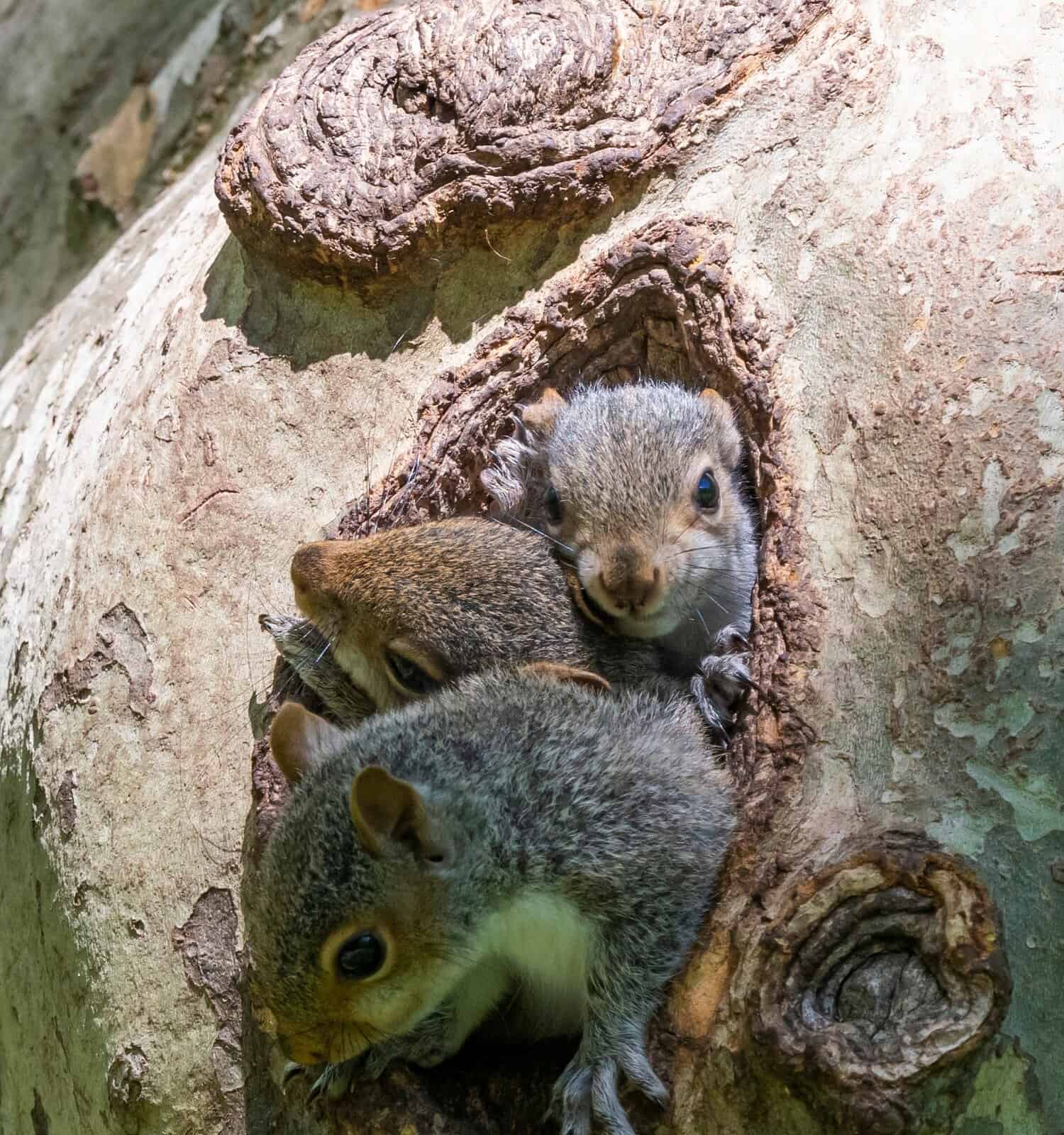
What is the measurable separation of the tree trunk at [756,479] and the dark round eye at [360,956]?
1.11 feet

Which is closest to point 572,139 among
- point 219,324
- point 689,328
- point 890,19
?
point 689,328

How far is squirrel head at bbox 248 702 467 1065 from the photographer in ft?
9.27

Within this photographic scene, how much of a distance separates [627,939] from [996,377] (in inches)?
61.0

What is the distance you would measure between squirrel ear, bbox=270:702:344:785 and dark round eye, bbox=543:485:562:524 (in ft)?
3.45

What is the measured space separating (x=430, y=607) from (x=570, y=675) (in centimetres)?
46

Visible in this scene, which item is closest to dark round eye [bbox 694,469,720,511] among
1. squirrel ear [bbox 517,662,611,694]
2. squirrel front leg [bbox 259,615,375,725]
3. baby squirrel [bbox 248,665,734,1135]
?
squirrel ear [bbox 517,662,611,694]

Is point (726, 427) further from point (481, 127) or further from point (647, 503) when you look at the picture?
point (481, 127)

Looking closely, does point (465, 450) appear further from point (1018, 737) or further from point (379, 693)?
point (1018, 737)

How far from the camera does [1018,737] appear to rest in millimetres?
2580

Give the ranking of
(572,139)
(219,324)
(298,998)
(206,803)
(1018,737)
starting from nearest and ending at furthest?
(1018,737)
(298,998)
(206,803)
(572,139)
(219,324)

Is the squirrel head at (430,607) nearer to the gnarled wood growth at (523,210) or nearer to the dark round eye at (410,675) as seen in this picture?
the dark round eye at (410,675)

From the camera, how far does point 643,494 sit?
374cm

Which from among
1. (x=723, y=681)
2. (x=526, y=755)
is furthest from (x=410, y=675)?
(x=723, y=681)

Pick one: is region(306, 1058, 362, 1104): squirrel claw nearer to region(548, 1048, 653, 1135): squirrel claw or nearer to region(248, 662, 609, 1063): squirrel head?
region(248, 662, 609, 1063): squirrel head
